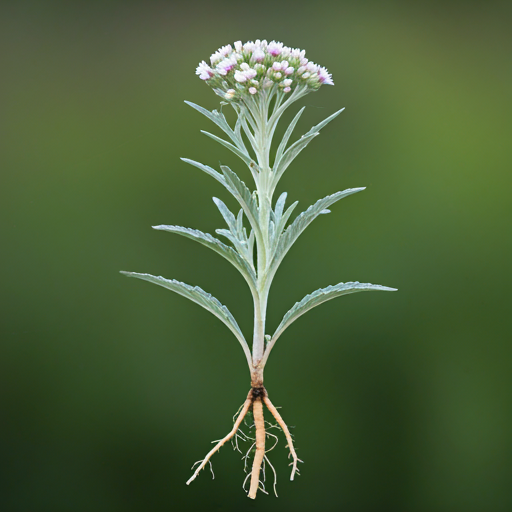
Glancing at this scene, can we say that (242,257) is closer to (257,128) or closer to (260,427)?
(257,128)

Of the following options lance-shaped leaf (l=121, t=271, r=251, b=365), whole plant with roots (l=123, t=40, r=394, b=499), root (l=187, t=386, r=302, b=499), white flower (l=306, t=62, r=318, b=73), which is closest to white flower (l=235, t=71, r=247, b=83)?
whole plant with roots (l=123, t=40, r=394, b=499)

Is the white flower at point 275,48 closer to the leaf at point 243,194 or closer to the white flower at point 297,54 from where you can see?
the white flower at point 297,54

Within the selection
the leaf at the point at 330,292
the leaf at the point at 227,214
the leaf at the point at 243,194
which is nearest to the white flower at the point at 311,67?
the leaf at the point at 243,194

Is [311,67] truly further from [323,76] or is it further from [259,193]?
[259,193]

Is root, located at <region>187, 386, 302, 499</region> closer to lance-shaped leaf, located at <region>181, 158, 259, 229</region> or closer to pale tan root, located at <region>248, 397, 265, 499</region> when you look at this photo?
pale tan root, located at <region>248, 397, 265, 499</region>

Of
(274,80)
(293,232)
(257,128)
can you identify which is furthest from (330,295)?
(274,80)

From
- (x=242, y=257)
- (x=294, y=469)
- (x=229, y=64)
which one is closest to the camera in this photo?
(x=229, y=64)

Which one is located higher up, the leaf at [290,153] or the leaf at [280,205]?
the leaf at [290,153]

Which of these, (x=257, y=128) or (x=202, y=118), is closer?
(x=257, y=128)

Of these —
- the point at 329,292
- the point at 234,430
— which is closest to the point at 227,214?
the point at 329,292
